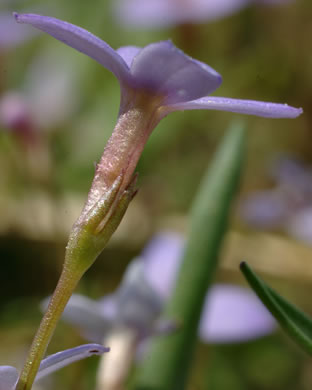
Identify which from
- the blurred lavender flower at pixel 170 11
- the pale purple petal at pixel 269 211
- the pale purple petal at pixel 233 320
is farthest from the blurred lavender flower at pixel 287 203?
the pale purple petal at pixel 233 320

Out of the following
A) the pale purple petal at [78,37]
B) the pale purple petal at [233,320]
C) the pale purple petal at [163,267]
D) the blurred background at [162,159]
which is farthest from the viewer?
the blurred background at [162,159]

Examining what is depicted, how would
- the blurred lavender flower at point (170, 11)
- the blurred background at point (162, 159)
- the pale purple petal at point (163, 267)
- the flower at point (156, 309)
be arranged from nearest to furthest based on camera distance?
the flower at point (156, 309) → the pale purple petal at point (163, 267) → the blurred background at point (162, 159) → the blurred lavender flower at point (170, 11)

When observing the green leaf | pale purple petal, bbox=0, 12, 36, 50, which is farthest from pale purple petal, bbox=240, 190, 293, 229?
the green leaf

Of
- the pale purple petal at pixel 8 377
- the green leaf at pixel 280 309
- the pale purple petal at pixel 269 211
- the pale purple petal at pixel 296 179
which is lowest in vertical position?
the pale purple petal at pixel 8 377

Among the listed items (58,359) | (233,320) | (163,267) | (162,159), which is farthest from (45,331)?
(162,159)

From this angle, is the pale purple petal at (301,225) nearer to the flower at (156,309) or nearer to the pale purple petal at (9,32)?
the flower at (156,309)

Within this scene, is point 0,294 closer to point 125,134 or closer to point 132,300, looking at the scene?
point 132,300

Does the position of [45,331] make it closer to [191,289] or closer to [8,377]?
[8,377]

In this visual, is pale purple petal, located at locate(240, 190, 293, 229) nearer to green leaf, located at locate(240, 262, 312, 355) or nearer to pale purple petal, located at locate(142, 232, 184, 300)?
pale purple petal, located at locate(142, 232, 184, 300)
